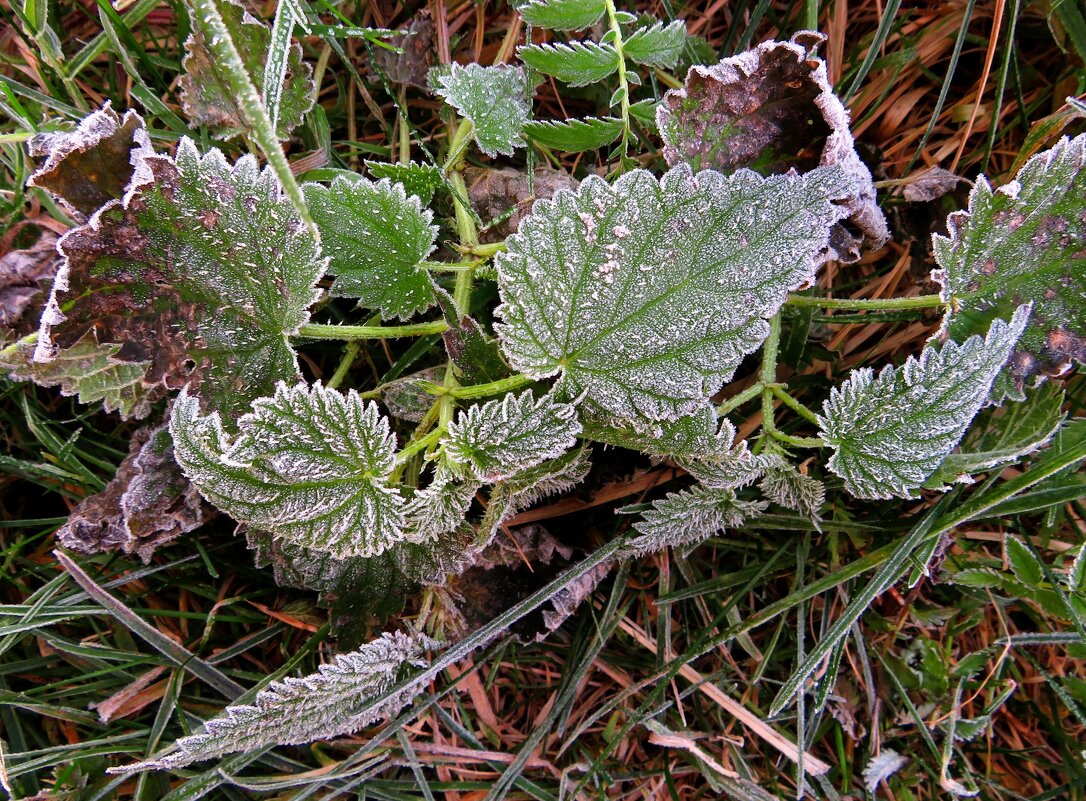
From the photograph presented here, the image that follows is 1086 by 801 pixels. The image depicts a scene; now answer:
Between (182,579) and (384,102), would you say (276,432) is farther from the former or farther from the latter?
(384,102)

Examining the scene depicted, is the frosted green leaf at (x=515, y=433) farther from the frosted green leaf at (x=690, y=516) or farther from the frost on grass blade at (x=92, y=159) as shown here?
the frost on grass blade at (x=92, y=159)

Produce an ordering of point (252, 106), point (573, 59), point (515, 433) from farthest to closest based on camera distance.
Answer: point (573, 59)
point (515, 433)
point (252, 106)

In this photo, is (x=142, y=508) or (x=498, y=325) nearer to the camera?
(x=498, y=325)

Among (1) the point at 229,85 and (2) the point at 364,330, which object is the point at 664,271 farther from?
(1) the point at 229,85

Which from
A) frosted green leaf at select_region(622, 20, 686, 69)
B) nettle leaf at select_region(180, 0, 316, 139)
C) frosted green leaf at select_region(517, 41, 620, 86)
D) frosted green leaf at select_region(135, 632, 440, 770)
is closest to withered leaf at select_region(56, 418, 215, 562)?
frosted green leaf at select_region(135, 632, 440, 770)

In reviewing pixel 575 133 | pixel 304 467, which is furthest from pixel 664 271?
pixel 304 467

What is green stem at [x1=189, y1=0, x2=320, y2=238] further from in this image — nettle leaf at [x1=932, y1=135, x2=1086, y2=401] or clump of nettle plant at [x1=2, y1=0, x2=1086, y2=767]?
nettle leaf at [x1=932, y1=135, x2=1086, y2=401]

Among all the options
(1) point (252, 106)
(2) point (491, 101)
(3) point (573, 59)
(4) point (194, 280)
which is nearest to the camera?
(1) point (252, 106)
